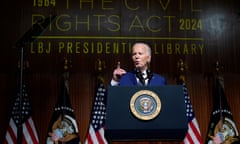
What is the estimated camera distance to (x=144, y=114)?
2947 mm

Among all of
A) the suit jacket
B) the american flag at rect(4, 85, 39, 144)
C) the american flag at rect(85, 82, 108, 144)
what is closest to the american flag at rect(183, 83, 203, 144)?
the american flag at rect(85, 82, 108, 144)

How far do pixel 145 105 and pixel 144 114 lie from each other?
7 cm

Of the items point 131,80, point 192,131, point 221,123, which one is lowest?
point 192,131

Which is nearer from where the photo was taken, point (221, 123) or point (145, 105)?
point (145, 105)

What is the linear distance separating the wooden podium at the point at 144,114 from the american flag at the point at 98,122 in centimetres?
378

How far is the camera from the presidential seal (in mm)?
2945

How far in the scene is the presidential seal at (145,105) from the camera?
295cm

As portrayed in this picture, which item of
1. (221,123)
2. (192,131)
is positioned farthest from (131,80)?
(221,123)

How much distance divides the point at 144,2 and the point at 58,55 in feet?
5.75

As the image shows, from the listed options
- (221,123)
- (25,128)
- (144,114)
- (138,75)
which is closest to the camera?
(144,114)

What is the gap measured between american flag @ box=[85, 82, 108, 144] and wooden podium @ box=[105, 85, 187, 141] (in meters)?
3.78

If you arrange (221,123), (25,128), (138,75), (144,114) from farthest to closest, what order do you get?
(221,123), (25,128), (138,75), (144,114)

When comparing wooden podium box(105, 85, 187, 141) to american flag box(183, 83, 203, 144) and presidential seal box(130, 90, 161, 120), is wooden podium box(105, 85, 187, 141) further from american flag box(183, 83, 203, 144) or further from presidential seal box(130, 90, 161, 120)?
american flag box(183, 83, 203, 144)

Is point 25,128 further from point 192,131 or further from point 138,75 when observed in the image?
point 138,75
